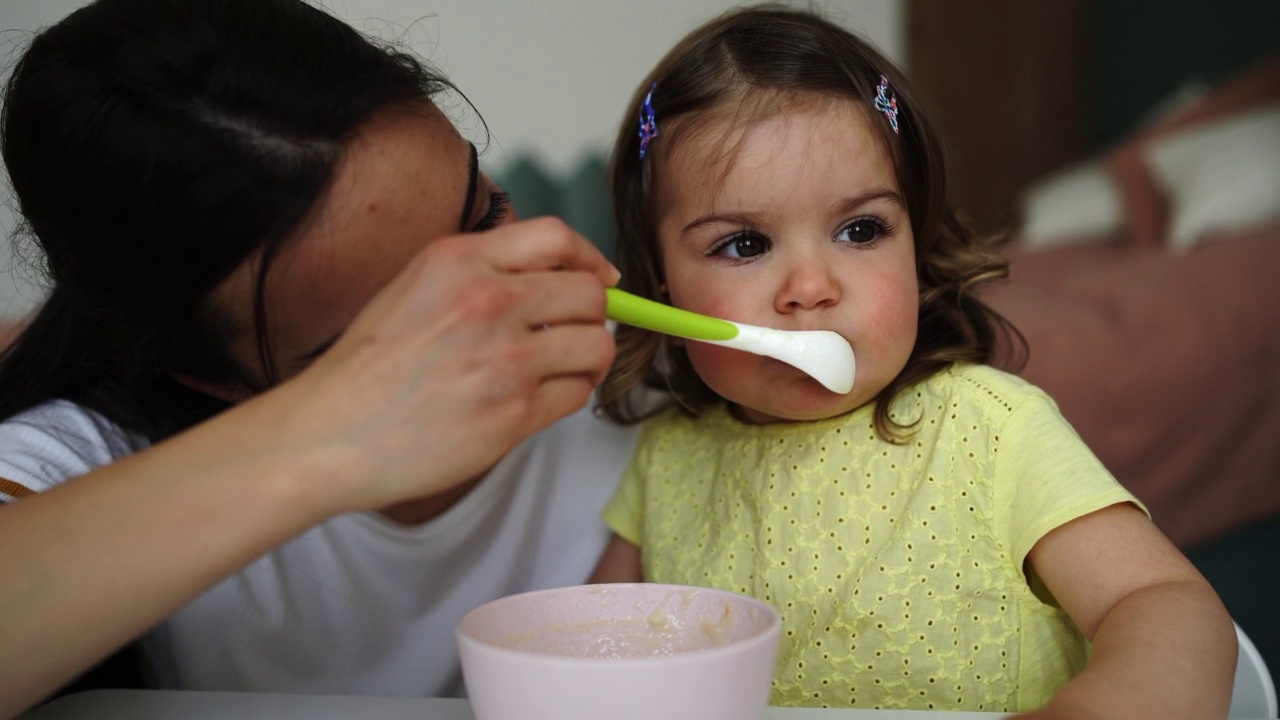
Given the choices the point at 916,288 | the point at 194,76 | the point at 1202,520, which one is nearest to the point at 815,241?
the point at 916,288

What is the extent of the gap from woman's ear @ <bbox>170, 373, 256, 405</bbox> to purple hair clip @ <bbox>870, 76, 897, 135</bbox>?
0.56 meters

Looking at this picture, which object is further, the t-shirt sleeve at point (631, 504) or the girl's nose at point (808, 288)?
the t-shirt sleeve at point (631, 504)

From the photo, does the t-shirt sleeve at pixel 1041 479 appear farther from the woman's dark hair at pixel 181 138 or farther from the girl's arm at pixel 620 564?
the woman's dark hair at pixel 181 138

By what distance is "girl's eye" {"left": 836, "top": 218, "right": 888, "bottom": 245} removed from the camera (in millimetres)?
898

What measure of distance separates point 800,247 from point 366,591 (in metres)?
0.51

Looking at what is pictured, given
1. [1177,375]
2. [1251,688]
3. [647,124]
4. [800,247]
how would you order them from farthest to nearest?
[1177,375] < [647,124] < [800,247] < [1251,688]

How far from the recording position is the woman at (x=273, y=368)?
0.57 metres

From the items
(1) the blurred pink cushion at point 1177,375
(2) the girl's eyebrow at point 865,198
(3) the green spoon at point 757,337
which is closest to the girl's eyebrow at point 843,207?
(2) the girl's eyebrow at point 865,198

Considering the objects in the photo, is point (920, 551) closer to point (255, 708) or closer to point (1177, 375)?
point (255, 708)

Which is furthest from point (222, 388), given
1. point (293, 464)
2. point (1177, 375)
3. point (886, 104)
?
point (1177, 375)

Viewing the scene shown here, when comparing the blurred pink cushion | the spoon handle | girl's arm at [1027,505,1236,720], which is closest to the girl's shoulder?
girl's arm at [1027,505,1236,720]

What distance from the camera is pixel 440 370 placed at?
1.87ft

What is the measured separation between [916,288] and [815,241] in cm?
10

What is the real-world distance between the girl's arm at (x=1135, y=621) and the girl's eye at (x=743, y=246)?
31 cm
